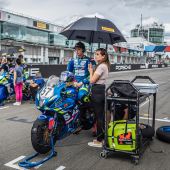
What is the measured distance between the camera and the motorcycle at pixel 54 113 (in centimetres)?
465

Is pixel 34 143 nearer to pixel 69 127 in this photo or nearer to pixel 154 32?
pixel 69 127

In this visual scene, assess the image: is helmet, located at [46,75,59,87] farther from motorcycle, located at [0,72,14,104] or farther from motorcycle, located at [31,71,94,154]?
motorcycle, located at [0,72,14,104]

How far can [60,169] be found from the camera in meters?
4.28

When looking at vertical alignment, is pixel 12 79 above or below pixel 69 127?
above

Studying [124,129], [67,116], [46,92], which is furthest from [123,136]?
[46,92]

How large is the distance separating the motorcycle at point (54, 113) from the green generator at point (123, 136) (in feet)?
2.87

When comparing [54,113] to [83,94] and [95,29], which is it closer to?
[83,94]

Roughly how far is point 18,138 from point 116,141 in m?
2.29

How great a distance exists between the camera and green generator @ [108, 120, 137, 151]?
15.0ft

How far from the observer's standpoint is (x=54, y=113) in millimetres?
4871

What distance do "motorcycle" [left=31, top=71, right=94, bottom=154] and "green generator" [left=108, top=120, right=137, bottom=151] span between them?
2.87ft

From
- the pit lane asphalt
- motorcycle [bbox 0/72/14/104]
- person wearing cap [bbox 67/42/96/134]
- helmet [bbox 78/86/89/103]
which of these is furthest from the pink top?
motorcycle [bbox 0/72/14/104]

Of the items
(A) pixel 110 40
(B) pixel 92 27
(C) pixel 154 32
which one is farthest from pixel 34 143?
(C) pixel 154 32

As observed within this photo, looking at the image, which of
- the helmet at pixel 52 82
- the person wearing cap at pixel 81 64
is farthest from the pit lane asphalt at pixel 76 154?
the helmet at pixel 52 82
